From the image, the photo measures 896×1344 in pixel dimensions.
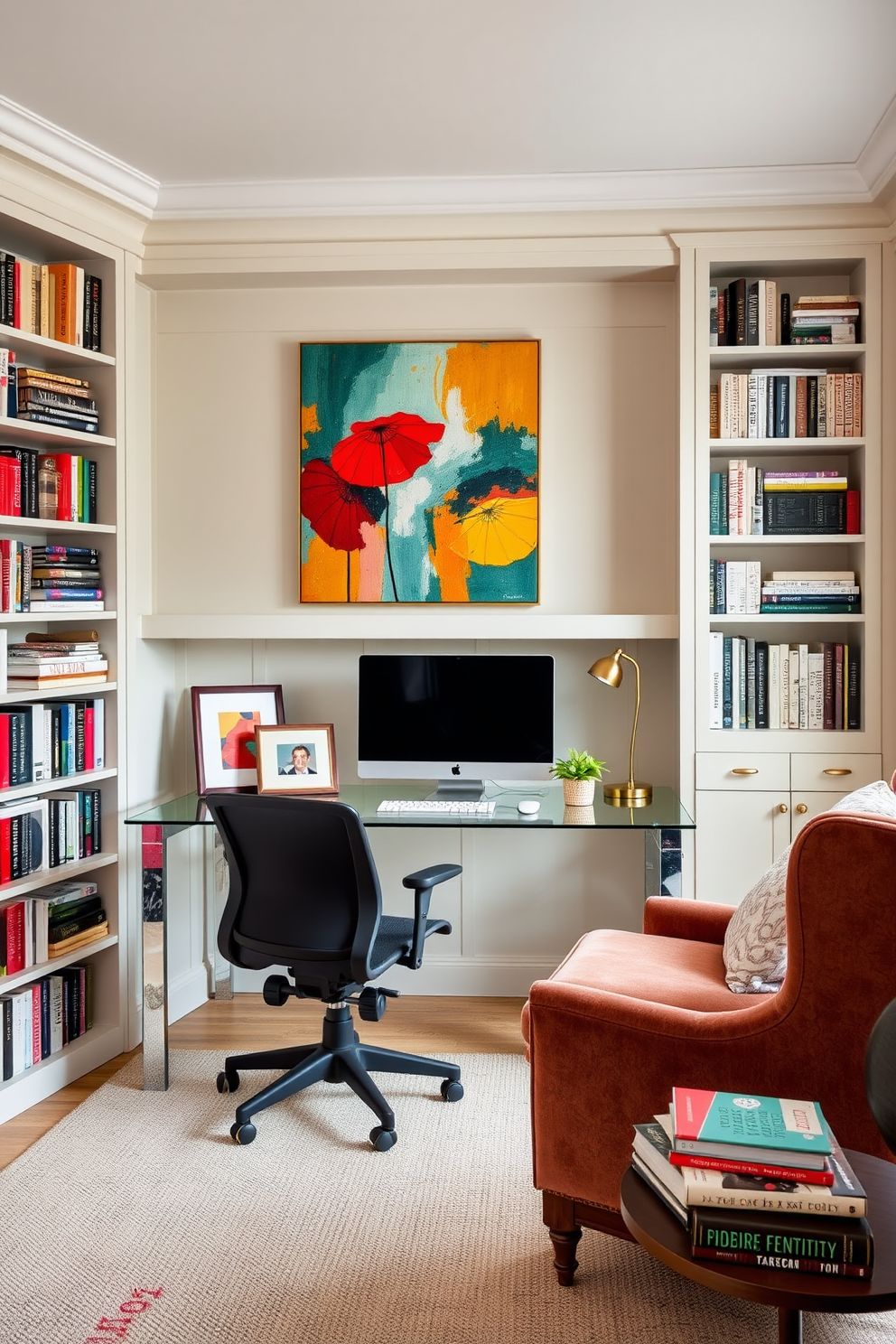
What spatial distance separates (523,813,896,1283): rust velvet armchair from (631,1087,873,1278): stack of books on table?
0.27 m

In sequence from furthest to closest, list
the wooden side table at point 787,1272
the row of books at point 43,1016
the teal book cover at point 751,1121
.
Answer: the row of books at point 43,1016 → the teal book cover at point 751,1121 → the wooden side table at point 787,1272

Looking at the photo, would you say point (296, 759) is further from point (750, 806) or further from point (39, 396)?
point (750, 806)

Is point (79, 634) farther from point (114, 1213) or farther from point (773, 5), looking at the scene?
point (773, 5)

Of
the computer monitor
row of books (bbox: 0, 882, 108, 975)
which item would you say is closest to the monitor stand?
the computer monitor

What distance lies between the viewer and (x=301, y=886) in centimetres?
256

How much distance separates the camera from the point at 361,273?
3342mm

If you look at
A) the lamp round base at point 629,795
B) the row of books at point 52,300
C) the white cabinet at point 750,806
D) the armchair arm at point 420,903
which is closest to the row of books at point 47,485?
the row of books at point 52,300

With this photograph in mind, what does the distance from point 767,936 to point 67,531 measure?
240cm

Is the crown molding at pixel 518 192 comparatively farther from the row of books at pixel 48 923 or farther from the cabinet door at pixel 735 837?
the row of books at pixel 48 923

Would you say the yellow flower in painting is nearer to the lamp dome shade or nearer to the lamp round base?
the lamp dome shade

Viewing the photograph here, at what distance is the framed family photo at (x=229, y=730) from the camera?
133 inches

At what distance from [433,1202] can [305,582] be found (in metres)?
2.00
